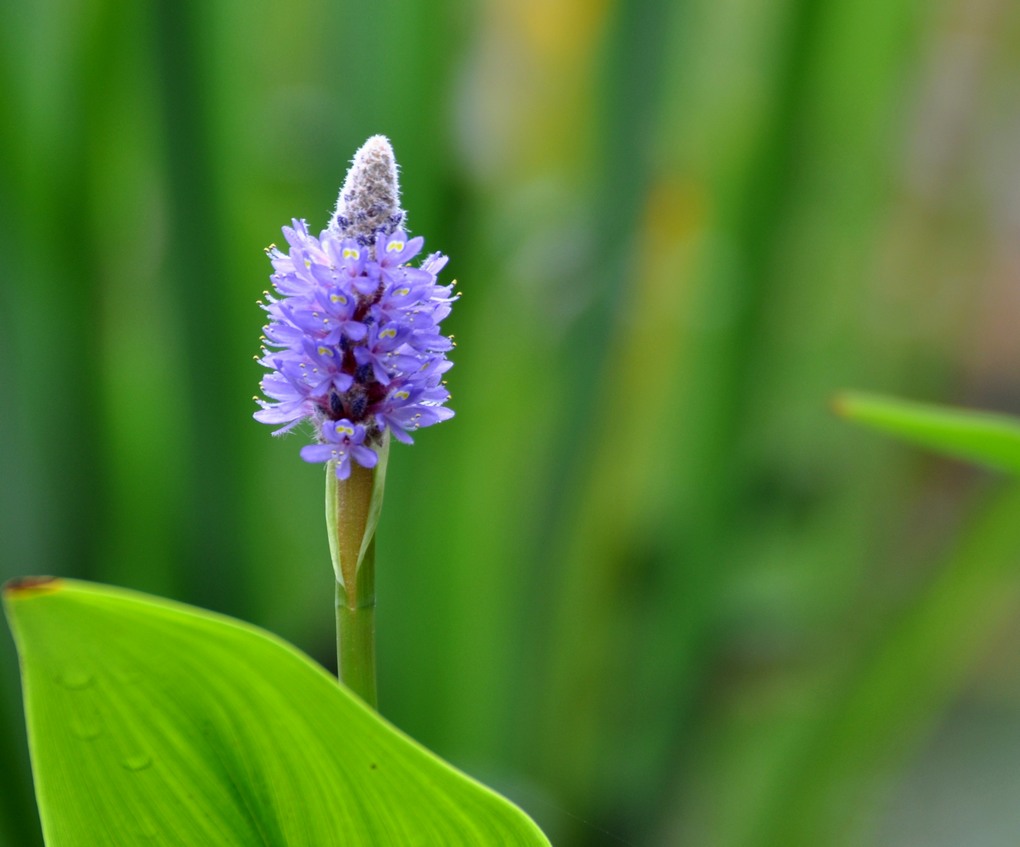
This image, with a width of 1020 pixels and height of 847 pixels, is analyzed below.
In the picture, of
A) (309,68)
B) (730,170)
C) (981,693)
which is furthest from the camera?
(981,693)

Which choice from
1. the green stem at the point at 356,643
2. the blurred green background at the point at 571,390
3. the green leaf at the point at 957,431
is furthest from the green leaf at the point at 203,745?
the blurred green background at the point at 571,390

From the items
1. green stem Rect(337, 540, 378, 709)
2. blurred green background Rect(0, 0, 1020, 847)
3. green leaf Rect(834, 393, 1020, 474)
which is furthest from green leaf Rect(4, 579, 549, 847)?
blurred green background Rect(0, 0, 1020, 847)

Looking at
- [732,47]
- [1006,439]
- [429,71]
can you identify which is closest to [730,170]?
[732,47]

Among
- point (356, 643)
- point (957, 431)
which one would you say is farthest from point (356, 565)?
point (957, 431)

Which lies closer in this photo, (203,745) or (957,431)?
(203,745)

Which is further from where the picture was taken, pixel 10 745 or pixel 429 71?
pixel 429 71

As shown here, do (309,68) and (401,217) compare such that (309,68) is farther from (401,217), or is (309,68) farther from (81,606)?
(81,606)

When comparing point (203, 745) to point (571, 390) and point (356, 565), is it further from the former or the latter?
point (571, 390)

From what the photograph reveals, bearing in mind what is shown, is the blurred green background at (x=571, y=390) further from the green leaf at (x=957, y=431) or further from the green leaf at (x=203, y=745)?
the green leaf at (x=203, y=745)
